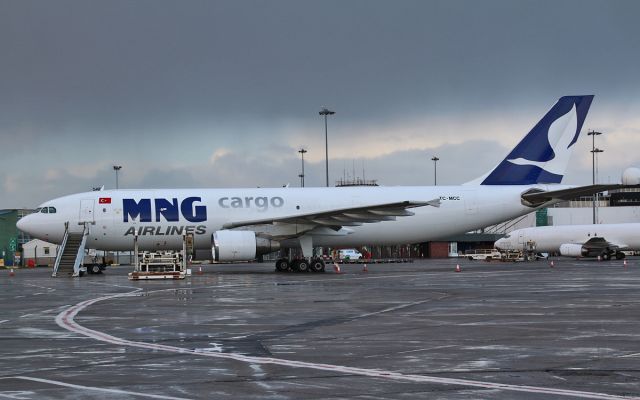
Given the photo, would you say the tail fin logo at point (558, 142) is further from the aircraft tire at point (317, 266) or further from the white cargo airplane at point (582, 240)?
the white cargo airplane at point (582, 240)

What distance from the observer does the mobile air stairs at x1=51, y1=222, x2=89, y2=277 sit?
39969 mm

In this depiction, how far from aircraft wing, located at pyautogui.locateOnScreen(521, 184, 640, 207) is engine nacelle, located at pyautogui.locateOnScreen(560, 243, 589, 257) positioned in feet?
91.8

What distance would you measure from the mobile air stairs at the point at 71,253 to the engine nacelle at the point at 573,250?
45.5m

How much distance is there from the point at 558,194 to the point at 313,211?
42.9ft

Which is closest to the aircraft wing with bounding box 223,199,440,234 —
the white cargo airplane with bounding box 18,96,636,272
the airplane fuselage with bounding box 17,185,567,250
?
the white cargo airplane with bounding box 18,96,636,272

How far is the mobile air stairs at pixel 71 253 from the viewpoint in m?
40.0

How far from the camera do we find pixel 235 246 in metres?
38.2

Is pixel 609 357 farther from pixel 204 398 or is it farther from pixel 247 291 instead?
pixel 247 291

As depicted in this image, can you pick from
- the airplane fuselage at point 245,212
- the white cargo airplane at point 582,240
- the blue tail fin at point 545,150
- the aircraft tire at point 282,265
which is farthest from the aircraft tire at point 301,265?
the white cargo airplane at point 582,240

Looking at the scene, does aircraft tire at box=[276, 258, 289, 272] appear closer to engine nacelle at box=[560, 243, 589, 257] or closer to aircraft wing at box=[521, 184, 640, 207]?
aircraft wing at box=[521, 184, 640, 207]

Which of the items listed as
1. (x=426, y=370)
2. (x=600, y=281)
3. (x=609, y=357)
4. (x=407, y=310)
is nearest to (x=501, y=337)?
(x=609, y=357)

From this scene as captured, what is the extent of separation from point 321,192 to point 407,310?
2532cm

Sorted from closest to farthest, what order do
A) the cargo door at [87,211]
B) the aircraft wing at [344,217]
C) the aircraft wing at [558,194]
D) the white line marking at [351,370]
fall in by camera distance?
the white line marking at [351,370], the aircraft wing at [344,217], the cargo door at [87,211], the aircraft wing at [558,194]

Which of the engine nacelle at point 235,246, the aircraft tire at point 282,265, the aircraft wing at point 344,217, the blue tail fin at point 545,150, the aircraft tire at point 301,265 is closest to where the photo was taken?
the engine nacelle at point 235,246
